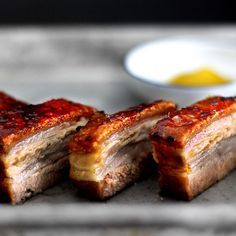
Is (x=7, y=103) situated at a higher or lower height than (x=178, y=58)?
higher

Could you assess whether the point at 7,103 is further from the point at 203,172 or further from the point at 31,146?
the point at 203,172

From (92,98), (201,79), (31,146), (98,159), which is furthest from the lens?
(92,98)

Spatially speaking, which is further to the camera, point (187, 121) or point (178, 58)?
point (178, 58)

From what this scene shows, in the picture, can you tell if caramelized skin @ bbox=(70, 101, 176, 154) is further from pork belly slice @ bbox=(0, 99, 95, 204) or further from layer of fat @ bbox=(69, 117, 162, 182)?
pork belly slice @ bbox=(0, 99, 95, 204)

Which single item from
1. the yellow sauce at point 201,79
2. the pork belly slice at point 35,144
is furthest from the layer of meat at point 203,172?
the yellow sauce at point 201,79

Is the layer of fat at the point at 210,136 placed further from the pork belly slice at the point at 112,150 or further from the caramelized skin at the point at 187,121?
the pork belly slice at the point at 112,150

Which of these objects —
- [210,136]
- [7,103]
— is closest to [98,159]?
[210,136]
